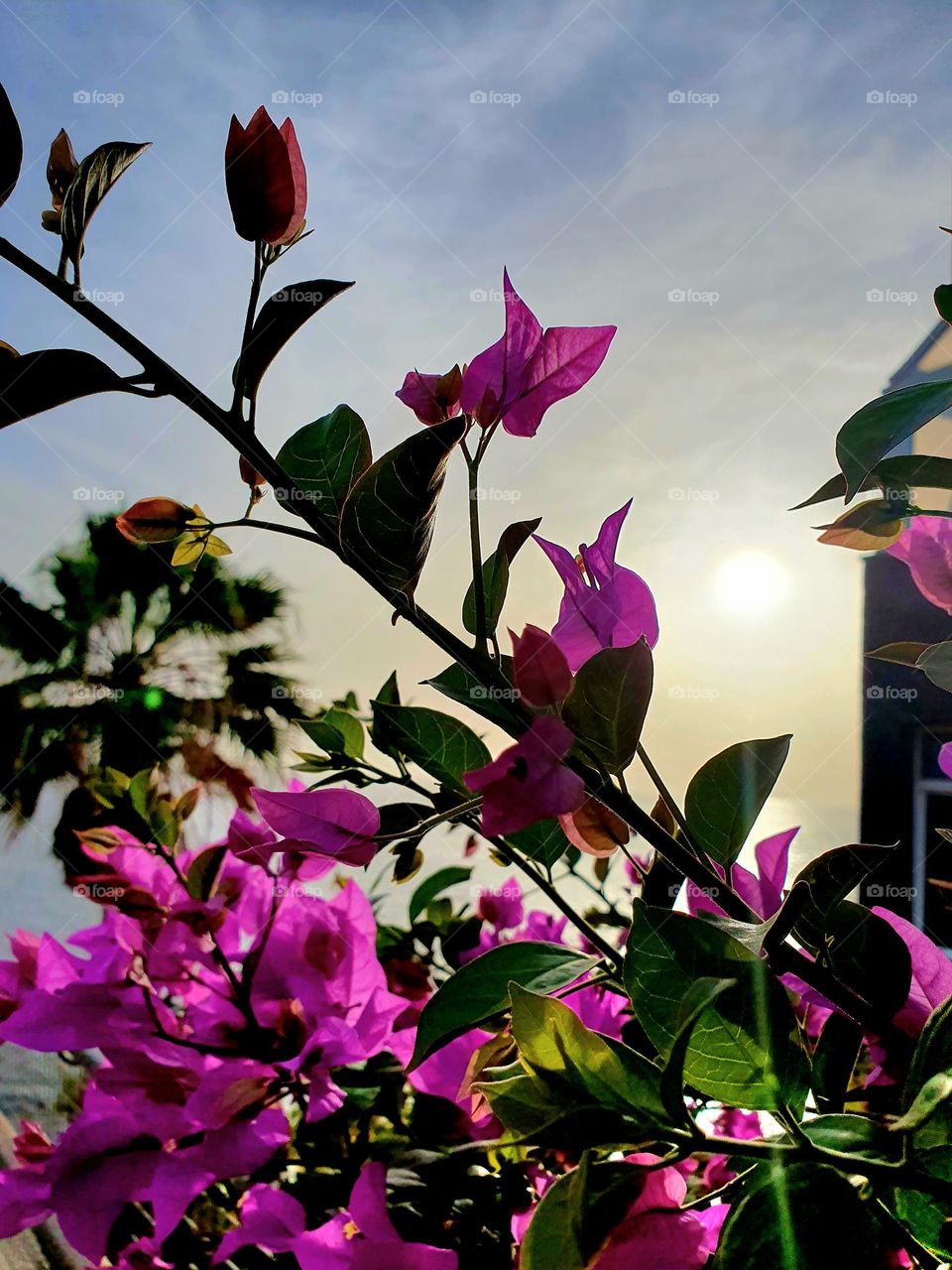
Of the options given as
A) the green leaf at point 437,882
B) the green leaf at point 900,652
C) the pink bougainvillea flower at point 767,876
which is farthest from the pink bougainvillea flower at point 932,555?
the green leaf at point 437,882

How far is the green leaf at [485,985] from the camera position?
0.95 feet

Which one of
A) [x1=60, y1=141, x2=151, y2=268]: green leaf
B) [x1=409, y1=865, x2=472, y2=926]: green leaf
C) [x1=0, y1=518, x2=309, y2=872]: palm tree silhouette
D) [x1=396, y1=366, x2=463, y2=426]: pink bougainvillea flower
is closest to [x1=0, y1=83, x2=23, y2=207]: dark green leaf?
[x1=60, y1=141, x2=151, y2=268]: green leaf

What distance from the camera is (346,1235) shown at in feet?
1.40

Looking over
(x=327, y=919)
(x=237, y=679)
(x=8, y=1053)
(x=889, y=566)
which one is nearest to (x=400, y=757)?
(x=327, y=919)

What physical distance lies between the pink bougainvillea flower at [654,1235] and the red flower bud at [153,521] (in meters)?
0.25

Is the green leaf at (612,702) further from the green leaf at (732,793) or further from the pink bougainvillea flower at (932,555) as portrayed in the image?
the pink bougainvillea flower at (932,555)

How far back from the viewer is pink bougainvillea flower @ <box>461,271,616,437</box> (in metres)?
0.30

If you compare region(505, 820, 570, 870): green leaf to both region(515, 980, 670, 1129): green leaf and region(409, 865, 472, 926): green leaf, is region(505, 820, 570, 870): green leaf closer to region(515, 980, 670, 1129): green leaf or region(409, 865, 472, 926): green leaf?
region(515, 980, 670, 1129): green leaf

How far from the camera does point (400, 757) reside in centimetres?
53

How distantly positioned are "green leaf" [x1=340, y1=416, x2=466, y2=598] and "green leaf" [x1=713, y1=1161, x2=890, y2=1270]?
0.54ft

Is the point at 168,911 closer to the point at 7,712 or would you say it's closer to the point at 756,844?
the point at 756,844

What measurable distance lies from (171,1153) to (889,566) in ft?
20.1

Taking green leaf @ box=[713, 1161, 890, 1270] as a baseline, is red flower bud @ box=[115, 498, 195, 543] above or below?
above

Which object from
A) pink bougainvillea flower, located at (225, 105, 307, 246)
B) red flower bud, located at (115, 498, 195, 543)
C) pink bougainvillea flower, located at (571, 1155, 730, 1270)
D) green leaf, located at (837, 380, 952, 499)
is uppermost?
A: pink bougainvillea flower, located at (225, 105, 307, 246)
